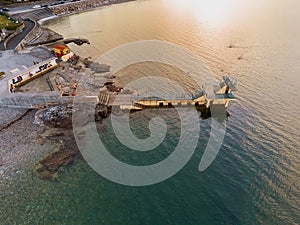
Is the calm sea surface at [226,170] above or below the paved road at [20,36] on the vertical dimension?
below

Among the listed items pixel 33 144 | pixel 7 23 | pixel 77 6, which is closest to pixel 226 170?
pixel 33 144

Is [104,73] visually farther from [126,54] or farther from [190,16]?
[190,16]

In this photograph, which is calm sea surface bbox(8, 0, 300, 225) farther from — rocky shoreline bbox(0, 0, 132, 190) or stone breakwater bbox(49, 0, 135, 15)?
stone breakwater bbox(49, 0, 135, 15)

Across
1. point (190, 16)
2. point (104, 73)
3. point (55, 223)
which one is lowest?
point (55, 223)

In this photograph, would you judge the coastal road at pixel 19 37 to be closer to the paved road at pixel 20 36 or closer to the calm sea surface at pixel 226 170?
the paved road at pixel 20 36

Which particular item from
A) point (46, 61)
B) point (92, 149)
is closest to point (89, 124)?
point (92, 149)

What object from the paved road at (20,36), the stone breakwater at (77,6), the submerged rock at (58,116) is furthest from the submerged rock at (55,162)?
the stone breakwater at (77,6)
